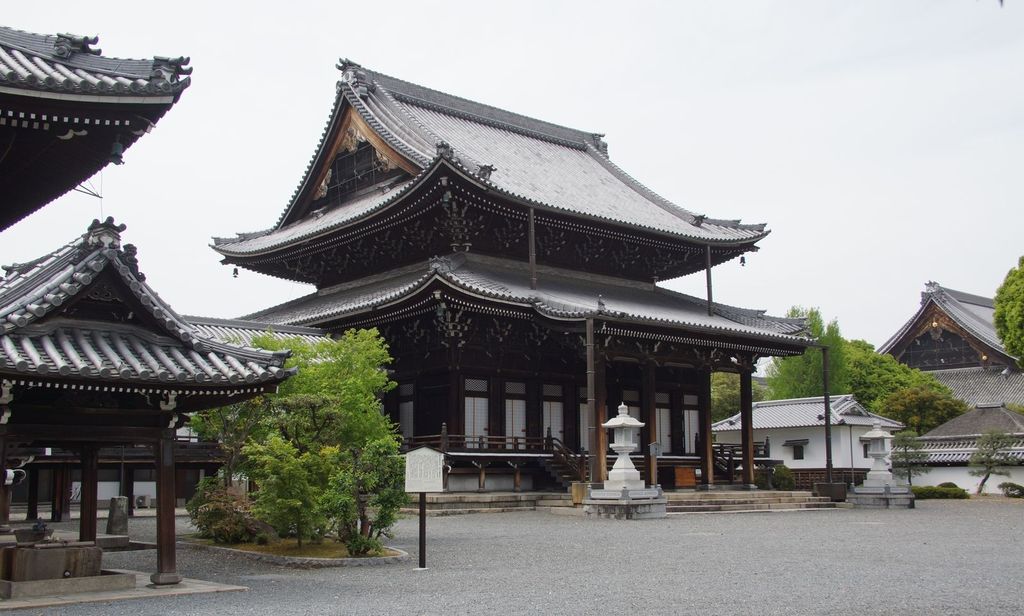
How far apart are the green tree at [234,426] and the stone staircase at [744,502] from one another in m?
12.0

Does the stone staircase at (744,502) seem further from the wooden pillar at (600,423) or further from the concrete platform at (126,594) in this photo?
the concrete platform at (126,594)

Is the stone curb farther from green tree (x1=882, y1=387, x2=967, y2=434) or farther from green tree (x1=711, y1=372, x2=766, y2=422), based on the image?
green tree (x1=711, y1=372, x2=766, y2=422)

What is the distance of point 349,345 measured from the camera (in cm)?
2106

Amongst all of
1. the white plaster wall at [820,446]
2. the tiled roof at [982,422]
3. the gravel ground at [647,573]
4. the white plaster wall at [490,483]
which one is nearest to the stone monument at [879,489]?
the gravel ground at [647,573]

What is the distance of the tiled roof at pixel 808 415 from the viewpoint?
155 ft

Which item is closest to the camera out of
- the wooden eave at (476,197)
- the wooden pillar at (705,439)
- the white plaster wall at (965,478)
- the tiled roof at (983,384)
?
the wooden eave at (476,197)

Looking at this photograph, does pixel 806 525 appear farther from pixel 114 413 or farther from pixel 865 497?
pixel 114 413

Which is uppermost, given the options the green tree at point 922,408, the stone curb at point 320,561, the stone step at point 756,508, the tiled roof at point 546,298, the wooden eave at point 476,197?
the wooden eave at point 476,197

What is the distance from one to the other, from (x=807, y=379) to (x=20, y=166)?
2065 inches

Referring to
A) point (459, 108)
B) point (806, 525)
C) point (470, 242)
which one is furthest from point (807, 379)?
point (806, 525)

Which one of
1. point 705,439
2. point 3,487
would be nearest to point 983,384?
point 705,439

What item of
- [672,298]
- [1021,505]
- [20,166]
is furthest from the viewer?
[672,298]

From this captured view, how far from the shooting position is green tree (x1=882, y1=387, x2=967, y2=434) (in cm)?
5134

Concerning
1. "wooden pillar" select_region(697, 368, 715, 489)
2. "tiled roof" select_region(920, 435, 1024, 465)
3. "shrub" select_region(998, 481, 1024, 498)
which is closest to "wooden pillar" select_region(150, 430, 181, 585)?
"wooden pillar" select_region(697, 368, 715, 489)
